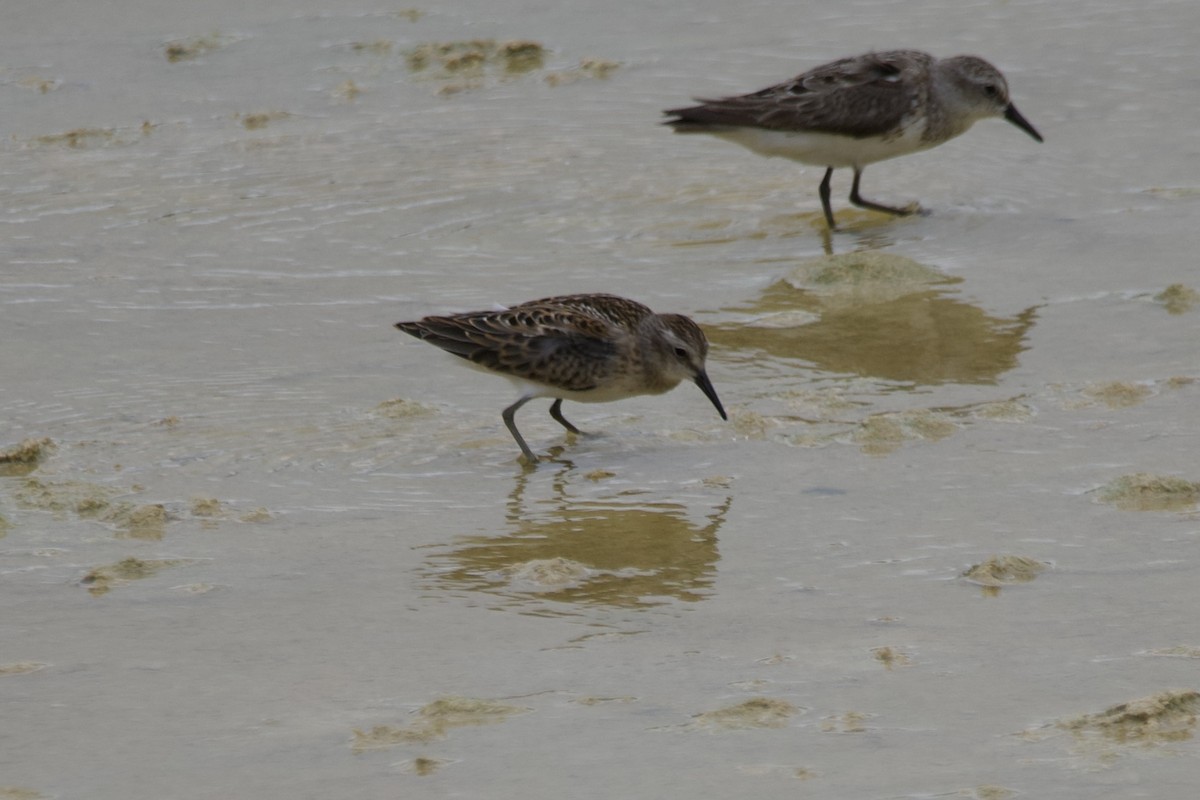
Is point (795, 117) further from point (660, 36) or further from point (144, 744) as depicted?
point (144, 744)

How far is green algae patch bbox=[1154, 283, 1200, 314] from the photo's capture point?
26.4 feet

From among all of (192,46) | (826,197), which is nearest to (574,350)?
(826,197)

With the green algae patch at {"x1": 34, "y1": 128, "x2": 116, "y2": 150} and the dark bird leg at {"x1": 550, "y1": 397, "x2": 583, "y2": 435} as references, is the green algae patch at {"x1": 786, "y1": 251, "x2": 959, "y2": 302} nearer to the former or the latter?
the dark bird leg at {"x1": 550, "y1": 397, "x2": 583, "y2": 435}

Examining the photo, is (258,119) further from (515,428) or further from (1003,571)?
(1003,571)

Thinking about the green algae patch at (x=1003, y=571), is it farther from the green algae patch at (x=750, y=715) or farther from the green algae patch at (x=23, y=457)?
the green algae patch at (x=23, y=457)

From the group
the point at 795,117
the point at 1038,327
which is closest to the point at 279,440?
the point at 1038,327

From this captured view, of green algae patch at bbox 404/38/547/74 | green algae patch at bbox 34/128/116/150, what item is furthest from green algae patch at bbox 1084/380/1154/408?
green algae patch at bbox 34/128/116/150

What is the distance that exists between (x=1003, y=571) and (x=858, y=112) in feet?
17.8

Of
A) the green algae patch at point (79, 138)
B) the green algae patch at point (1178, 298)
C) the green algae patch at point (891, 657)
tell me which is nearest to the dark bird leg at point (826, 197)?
the green algae patch at point (1178, 298)

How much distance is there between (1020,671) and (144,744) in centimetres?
225

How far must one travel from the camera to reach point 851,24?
13438mm

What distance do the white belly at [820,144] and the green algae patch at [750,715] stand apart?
6220mm

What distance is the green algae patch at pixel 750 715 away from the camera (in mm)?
4410

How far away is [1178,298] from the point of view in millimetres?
8117
